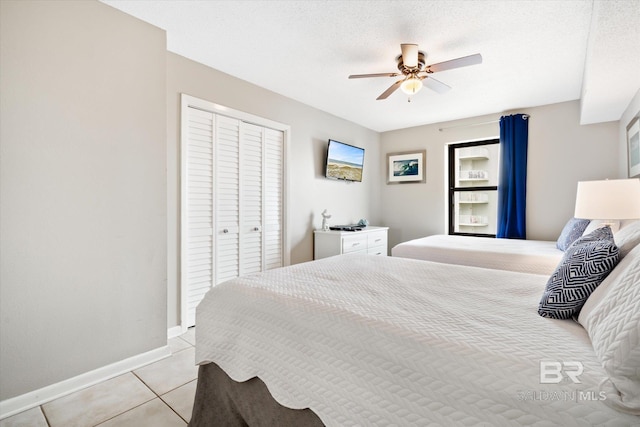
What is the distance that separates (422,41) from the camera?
2320 millimetres

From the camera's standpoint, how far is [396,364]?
90 cm

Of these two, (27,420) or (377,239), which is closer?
(27,420)

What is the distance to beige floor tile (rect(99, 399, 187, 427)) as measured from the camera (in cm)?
153

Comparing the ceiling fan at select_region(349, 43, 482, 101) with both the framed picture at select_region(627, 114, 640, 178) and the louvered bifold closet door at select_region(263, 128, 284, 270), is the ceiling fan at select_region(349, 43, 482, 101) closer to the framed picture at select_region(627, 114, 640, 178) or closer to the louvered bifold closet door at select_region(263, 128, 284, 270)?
the louvered bifold closet door at select_region(263, 128, 284, 270)

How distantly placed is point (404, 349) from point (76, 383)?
6.76 feet

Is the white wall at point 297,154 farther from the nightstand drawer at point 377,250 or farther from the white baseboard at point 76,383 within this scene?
the nightstand drawer at point 377,250

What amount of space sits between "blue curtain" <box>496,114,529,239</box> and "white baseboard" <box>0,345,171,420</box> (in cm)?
412

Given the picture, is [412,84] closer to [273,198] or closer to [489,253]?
[489,253]

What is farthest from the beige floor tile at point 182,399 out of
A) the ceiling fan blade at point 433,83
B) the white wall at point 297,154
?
the ceiling fan blade at point 433,83

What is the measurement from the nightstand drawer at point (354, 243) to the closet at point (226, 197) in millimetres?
752

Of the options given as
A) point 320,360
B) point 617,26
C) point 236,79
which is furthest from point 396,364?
point 236,79

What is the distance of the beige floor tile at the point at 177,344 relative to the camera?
235 centimetres

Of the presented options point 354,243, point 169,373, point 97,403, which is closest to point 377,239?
point 354,243

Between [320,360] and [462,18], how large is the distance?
231 cm
